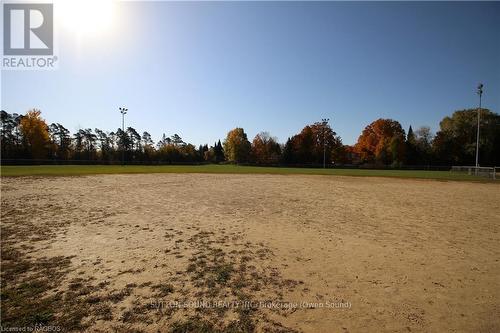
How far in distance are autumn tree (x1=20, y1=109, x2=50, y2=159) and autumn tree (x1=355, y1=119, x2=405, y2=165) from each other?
310 feet

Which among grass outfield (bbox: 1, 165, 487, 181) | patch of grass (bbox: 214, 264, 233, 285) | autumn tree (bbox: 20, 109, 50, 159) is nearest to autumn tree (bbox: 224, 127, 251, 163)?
grass outfield (bbox: 1, 165, 487, 181)

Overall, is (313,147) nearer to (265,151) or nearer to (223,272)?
(265,151)

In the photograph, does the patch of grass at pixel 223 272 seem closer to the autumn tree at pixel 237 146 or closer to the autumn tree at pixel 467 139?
the autumn tree at pixel 467 139

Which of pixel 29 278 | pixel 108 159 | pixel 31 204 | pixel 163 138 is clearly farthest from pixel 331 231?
pixel 163 138

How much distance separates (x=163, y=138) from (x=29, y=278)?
523ft

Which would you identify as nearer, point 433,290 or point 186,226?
point 433,290

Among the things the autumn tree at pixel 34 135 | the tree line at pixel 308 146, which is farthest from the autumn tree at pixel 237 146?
the autumn tree at pixel 34 135

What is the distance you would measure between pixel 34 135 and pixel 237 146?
207ft

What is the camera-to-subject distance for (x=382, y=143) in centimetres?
9006

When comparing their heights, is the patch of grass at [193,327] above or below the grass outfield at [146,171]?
below

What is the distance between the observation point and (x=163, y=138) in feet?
519

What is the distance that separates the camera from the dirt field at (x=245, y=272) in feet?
15.1

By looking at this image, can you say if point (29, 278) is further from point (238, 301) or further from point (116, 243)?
point (238, 301)

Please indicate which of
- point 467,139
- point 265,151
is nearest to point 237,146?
point 265,151
